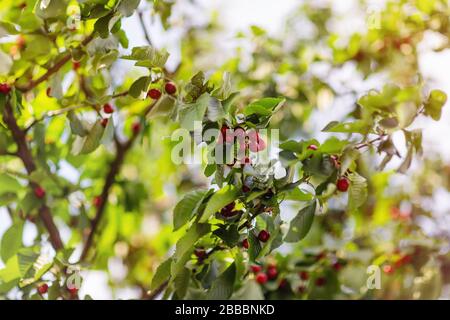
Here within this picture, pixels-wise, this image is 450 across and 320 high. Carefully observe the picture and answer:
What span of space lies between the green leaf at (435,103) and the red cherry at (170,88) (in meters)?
0.53

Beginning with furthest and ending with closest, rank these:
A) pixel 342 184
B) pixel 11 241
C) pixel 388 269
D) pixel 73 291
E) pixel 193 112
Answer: pixel 388 269 → pixel 11 241 → pixel 73 291 → pixel 342 184 → pixel 193 112

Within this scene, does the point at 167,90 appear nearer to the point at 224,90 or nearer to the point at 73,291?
the point at 224,90

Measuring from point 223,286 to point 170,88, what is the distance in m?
0.43

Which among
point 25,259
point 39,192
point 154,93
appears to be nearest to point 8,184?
point 39,192

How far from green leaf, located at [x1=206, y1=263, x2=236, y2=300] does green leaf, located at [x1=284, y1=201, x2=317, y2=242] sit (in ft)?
0.57

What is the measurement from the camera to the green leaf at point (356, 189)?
4.14 ft

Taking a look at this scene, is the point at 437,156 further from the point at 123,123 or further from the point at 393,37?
the point at 123,123

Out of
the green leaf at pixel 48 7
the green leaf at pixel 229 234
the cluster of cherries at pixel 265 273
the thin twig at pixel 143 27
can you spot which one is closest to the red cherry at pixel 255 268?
the cluster of cherries at pixel 265 273

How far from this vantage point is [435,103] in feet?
4.52

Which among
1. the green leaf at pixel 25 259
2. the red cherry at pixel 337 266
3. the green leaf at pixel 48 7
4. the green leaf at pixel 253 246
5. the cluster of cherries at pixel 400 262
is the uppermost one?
the green leaf at pixel 48 7

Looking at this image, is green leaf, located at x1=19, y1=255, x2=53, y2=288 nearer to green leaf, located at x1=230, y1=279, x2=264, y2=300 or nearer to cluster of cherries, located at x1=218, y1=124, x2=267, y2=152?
green leaf, located at x1=230, y1=279, x2=264, y2=300

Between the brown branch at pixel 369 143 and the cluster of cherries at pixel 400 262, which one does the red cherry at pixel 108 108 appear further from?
the cluster of cherries at pixel 400 262

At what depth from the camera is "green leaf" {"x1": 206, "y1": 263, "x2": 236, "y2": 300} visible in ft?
4.46

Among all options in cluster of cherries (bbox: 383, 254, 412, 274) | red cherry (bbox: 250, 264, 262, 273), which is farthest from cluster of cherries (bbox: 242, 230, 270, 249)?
cluster of cherries (bbox: 383, 254, 412, 274)
